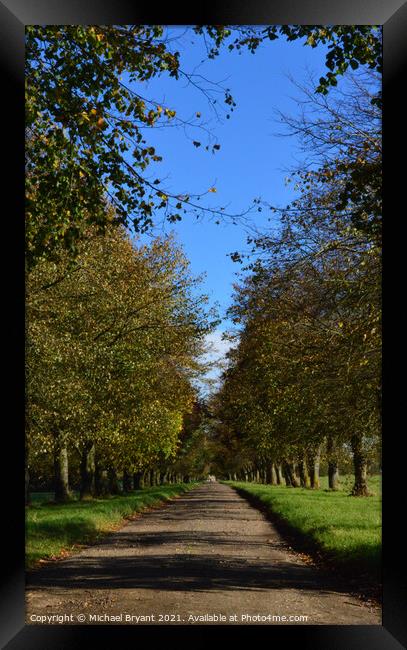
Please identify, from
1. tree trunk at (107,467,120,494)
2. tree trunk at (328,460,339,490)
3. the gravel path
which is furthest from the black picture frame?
tree trunk at (107,467,120,494)

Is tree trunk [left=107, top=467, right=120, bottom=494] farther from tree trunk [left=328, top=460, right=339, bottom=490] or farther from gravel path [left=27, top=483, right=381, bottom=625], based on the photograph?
gravel path [left=27, top=483, right=381, bottom=625]

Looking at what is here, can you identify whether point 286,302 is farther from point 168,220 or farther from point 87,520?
point 87,520

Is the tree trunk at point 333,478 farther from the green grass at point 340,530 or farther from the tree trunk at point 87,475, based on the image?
the tree trunk at point 87,475

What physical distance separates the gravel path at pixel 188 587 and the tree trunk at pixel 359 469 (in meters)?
6.54

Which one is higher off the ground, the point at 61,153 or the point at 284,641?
the point at 61,153

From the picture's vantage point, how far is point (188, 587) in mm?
12008

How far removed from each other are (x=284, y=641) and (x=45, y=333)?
12.2m

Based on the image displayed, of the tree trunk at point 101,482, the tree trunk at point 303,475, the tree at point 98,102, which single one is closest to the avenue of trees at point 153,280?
the tree at point 98,102

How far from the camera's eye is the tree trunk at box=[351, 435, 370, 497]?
25.0 m

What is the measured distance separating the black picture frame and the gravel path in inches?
31.0
